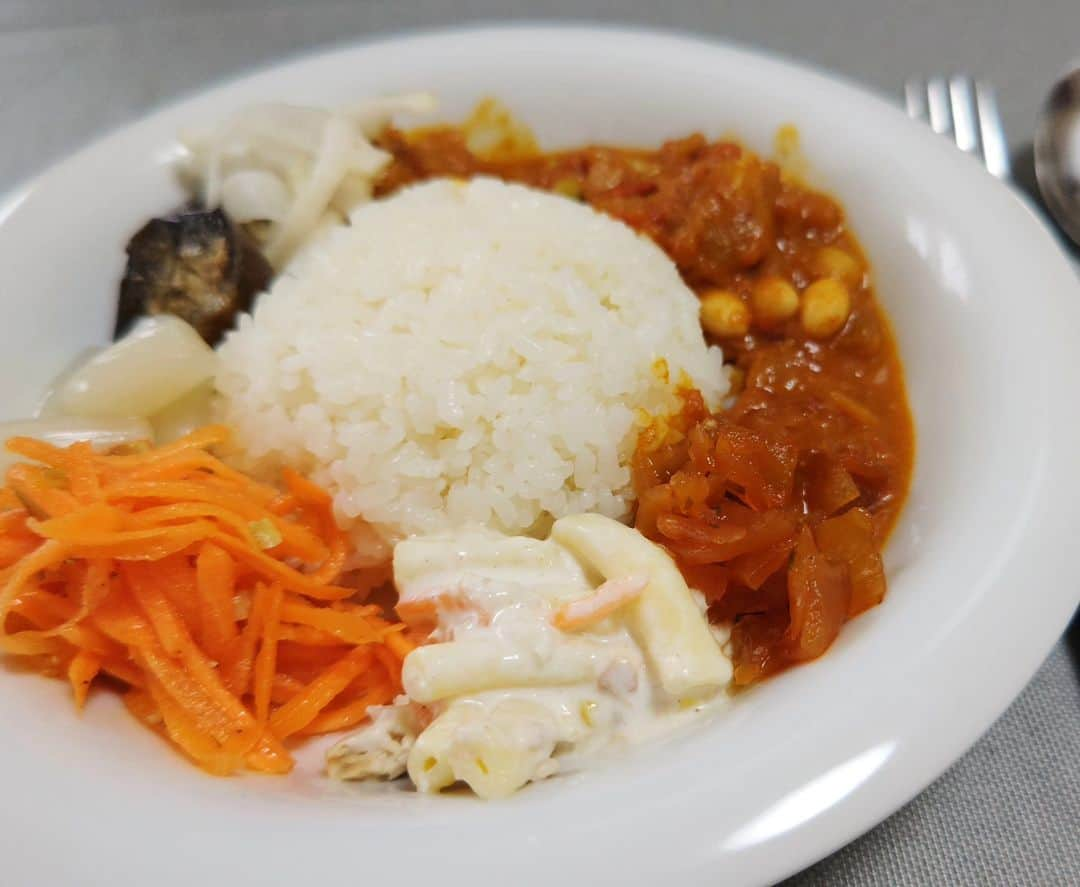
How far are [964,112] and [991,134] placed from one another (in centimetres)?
14

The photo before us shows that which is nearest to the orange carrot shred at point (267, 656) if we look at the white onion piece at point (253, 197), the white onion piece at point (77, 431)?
the white onion piece at point (77, 431)

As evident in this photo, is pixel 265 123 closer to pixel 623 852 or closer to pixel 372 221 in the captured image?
pixel 372 221

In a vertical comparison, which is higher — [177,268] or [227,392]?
[177,268]

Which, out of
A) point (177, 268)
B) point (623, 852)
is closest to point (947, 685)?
point (623, 852)

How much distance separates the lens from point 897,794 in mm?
1387

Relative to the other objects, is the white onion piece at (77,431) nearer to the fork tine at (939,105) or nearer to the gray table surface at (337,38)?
the gray table surface at (337,38)

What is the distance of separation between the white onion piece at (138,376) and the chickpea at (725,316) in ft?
4.76

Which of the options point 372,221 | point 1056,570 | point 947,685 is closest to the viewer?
point 947,685

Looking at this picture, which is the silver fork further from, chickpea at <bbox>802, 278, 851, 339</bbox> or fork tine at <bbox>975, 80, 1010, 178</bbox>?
chickpea at <bbox>802, 278, 851, 339</bbox>

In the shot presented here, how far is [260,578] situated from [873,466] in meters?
1.47

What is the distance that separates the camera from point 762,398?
236 centimetres

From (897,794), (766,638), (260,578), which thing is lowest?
(766,638)

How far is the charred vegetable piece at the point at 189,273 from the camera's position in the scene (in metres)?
2.58

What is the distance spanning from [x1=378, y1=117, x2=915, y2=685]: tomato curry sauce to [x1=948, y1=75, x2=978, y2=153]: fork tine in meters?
0.89
